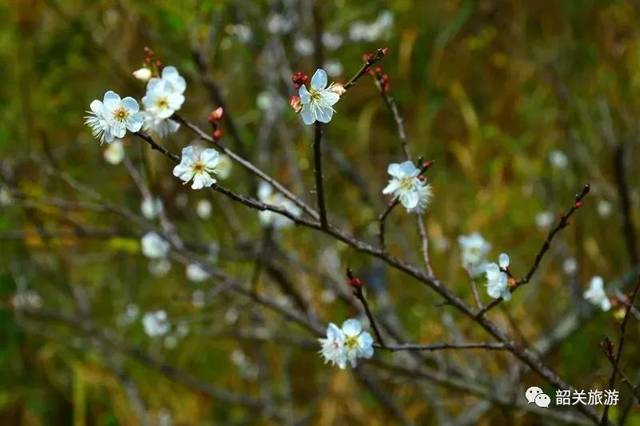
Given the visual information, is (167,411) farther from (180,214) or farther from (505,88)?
(505,88)

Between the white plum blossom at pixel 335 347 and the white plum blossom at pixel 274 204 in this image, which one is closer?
the white plum blossom at pixel 335 347

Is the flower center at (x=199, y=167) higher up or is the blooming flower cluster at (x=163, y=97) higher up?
the blooming flower cluster at (x=163, y=97)

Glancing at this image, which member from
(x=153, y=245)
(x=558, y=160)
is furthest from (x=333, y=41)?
(x=153, y=245)

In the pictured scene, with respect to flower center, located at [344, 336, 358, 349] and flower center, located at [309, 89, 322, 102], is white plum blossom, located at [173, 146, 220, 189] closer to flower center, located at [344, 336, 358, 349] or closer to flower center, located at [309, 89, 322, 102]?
flower center, located at [309, 89, 322, 102]

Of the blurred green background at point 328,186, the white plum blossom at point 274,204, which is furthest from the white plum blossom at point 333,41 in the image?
the white plum blossom at point 274,204

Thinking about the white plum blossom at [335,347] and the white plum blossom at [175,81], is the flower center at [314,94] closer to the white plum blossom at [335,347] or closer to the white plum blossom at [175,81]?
the white plum blossom at [175,81]

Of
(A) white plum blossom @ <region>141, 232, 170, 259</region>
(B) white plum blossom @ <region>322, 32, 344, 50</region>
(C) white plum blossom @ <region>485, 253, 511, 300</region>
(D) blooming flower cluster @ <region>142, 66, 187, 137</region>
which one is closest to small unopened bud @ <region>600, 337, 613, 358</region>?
(C) white plum blossom @ <region>485, 253, 511, 300</region>

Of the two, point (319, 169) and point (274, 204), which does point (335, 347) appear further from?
point (274, 204)
